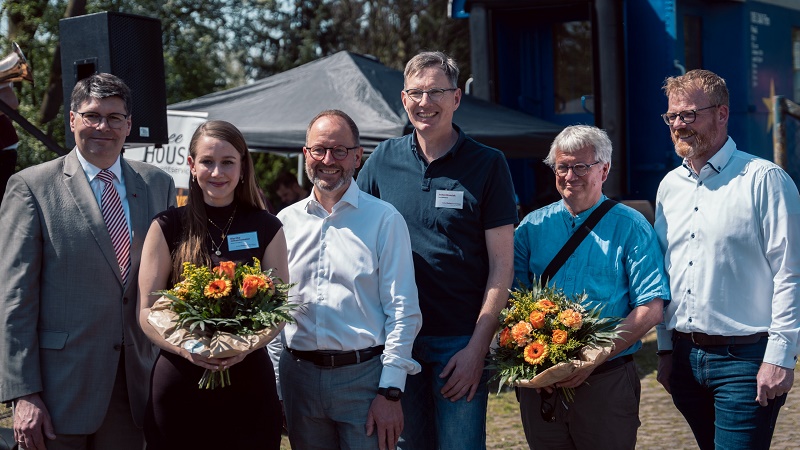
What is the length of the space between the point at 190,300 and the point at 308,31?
17.8 meters

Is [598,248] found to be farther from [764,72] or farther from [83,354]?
[764,72]

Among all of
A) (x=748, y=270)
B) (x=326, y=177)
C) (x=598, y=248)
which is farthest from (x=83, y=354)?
(x=748, y=270)

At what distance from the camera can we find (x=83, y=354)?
370 centimetres

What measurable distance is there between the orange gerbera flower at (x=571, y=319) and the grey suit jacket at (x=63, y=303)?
65.8 inches

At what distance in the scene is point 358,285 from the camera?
3.56 meters

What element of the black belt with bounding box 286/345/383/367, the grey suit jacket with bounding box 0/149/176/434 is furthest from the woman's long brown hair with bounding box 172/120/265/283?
the black belt with bounding box 286/345/383/367

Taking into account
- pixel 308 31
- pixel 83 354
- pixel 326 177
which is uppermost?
pixel 308 31

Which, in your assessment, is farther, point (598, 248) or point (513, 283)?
point (513, 283)

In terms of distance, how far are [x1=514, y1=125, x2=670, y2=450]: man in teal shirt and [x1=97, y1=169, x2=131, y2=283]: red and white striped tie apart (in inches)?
62.5

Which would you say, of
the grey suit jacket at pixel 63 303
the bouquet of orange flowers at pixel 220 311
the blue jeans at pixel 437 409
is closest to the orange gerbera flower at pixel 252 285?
the bouquet of orange flowers at pixel 220 311

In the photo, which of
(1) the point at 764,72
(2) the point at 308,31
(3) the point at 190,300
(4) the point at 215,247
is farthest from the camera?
(2) the point at 308,31

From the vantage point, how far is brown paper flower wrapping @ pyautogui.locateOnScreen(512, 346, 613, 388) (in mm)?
3383

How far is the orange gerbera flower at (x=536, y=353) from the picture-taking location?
3404 mm

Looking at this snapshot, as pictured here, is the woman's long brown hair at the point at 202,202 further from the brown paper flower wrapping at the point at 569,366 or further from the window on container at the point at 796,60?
the window on container at the point at 796,60
